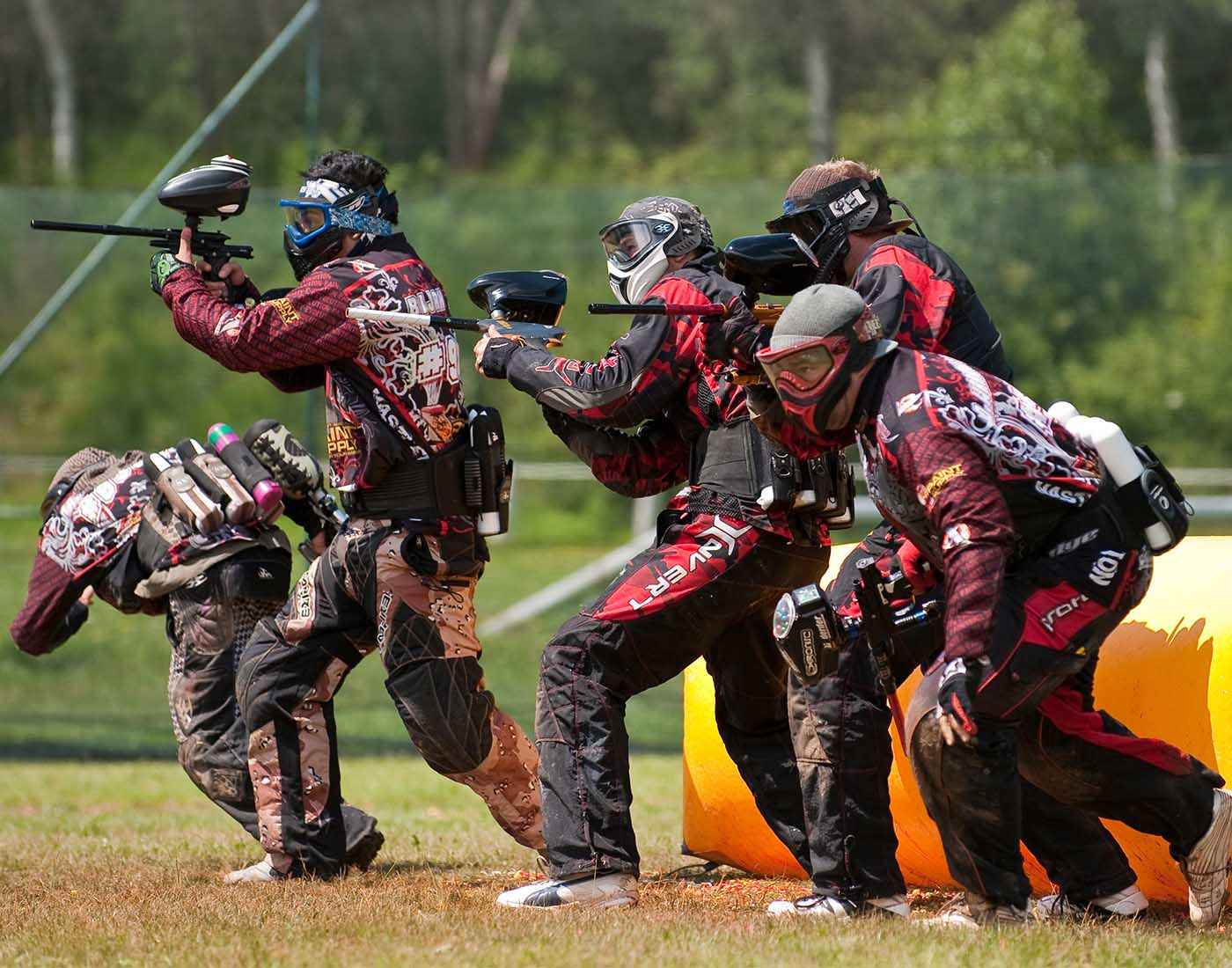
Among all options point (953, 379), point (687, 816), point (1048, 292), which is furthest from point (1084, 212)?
point (953, 379)

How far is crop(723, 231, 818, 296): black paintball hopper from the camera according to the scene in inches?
207

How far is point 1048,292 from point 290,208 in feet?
42.6

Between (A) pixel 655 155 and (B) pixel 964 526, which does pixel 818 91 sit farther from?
(B) pixel 964 526

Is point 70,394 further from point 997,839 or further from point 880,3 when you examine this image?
point 880,3

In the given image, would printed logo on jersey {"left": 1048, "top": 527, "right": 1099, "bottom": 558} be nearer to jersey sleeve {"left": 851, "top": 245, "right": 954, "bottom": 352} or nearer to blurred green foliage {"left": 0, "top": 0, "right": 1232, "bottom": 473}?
jersey sleeve {"left": 851, "top": 245, "right": 954, "bottom": 352}

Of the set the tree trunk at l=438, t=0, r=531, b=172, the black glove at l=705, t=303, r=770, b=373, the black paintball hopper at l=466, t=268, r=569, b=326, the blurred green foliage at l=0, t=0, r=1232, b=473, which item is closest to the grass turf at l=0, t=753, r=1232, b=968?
the black glove at l=705, t=303, r=770, b=373

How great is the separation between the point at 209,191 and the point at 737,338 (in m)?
2.05

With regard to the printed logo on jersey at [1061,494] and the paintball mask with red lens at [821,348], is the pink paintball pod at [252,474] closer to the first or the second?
the paintball mask with red lens at [821,348]

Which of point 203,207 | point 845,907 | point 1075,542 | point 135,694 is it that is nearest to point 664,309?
point 1075,542

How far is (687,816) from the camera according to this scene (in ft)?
20.1

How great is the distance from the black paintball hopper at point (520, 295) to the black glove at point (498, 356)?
0.62 feet

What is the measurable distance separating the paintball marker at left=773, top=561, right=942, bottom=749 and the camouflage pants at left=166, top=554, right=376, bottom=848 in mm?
2358

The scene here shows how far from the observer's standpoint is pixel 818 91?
34.6m

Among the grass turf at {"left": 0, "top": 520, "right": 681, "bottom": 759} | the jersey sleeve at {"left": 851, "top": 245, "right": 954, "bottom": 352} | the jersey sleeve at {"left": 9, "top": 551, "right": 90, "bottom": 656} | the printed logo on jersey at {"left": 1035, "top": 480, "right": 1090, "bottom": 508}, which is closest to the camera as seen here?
the printed logo on jersey at {"left": 1035, "top": 480, "right": 1090, "bottom": 508}
